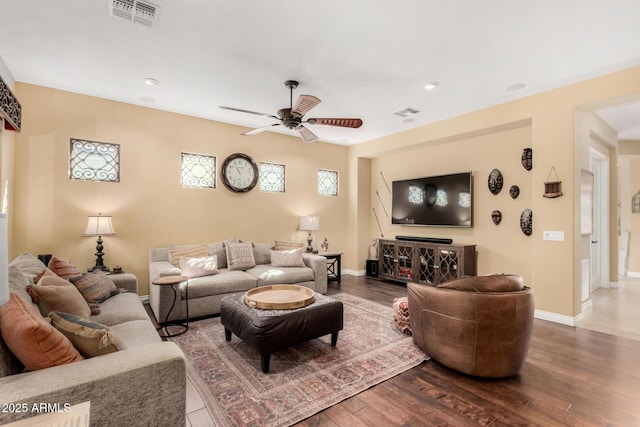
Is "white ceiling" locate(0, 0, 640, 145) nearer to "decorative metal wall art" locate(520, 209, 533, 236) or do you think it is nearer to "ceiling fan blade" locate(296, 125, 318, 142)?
"ceiling fan blade" locate(296, 125, 318, 142)

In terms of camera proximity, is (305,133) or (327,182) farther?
(327,182)

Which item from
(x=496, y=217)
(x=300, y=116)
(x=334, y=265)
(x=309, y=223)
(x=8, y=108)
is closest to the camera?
(x=8, y=108)

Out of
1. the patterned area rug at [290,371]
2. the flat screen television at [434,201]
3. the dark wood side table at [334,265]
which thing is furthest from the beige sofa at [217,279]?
the flat screen television at [434,201]

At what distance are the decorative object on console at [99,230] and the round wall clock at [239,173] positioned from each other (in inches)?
70.9

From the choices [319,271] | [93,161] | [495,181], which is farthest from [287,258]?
[495,181]

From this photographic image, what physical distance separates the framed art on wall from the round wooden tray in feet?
13.1

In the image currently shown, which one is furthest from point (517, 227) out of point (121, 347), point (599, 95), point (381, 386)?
point (121, 347)

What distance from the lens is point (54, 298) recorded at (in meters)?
2.04

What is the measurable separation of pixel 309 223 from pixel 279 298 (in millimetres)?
2948

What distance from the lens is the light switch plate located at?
3.68 metres

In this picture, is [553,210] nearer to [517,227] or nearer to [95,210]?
[517,227]

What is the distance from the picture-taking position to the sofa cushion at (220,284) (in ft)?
12.4

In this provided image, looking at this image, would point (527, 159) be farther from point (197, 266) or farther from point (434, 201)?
point (197, 266)

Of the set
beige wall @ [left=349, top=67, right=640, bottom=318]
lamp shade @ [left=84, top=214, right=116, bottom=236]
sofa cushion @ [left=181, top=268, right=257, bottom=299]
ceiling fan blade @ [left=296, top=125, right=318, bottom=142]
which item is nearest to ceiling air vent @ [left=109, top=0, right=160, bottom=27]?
ceiling fan blade @ [left=296, top=125, right=318, bottom=142]
